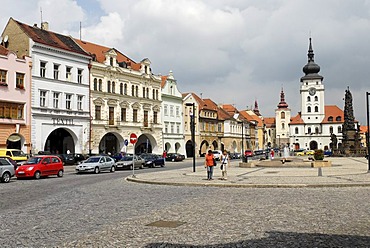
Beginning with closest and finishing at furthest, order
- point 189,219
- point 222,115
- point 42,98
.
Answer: point 189,219 < point 42,98 < point 222,115

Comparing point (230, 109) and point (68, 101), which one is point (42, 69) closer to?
point (68, 101)

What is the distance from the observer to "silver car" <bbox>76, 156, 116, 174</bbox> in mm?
35875

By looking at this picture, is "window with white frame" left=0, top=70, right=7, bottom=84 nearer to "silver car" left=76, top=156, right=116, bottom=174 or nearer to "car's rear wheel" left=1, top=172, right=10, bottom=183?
"silver car" left=76, top=156, right=116, bottom=174

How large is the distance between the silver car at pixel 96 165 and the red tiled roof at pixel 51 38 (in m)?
20.1

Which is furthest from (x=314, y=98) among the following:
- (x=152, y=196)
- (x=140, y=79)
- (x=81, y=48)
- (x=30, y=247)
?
(x=30, y=247)

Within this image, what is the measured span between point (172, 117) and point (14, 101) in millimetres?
32506

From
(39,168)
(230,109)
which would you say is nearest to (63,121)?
(39,168)

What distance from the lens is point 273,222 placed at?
442 inches

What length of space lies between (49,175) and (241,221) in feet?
74.8

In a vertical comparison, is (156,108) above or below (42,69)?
below

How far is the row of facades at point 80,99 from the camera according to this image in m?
49.1

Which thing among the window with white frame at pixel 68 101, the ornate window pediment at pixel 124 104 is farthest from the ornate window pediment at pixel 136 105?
the window with white frame at pixel 68 101

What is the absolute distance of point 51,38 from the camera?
2194 inches

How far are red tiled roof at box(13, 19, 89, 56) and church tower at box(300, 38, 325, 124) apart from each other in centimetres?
9280
